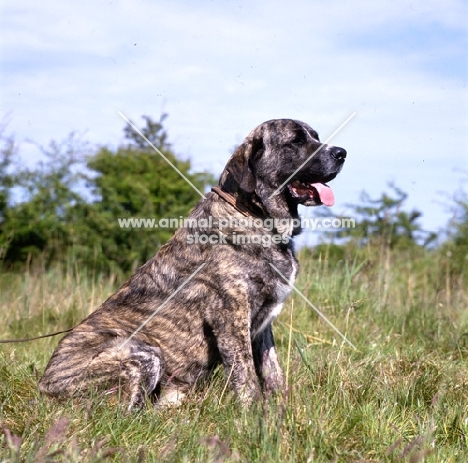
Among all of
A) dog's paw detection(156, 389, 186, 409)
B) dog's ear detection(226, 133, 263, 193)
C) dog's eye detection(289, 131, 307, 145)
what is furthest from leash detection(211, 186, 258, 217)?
dog's paw detection(156, 389, 186, 409)

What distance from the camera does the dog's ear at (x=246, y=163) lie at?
479 centimetres

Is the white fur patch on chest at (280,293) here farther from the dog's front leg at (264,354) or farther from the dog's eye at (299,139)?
the dog's eye at (299,139)

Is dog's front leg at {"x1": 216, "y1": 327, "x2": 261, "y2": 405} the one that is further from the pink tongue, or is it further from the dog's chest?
the pink tongue

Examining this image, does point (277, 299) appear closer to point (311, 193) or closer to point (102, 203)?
point (311, 193)

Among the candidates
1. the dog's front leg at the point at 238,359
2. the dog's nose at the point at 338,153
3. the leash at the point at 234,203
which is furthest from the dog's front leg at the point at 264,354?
the dog's nose at the point at 338,153

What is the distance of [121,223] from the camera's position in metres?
12.0

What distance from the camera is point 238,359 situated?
4.46 meters

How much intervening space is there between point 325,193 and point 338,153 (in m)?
0.30

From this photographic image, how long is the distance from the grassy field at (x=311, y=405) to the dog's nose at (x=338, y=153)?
1.13m

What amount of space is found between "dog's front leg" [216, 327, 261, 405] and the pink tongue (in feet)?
3.74

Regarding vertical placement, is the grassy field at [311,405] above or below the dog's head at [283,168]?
below

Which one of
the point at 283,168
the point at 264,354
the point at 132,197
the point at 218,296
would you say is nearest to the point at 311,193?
the point at 283,168

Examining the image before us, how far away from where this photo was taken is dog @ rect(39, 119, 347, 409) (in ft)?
14.5

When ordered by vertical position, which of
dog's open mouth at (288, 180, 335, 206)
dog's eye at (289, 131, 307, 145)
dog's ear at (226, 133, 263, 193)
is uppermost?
dog's eye at (289, 131, 307, 145)
